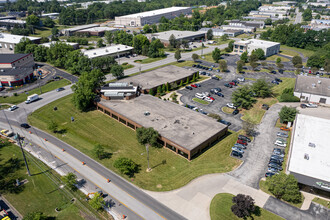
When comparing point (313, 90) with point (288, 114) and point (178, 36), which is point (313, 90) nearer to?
point (288, 114)

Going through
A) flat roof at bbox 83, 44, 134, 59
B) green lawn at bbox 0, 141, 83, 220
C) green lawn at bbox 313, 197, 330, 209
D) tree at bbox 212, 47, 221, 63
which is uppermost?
flat roof at bbox 83, 44, 134, 59

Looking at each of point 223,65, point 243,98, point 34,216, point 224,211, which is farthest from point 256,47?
point 34,216

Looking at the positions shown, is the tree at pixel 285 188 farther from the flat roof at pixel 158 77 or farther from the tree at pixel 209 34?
the tree at pixel 209 34

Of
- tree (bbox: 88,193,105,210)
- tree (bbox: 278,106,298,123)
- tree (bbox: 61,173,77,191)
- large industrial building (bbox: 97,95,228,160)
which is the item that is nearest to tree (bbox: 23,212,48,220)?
tree (bbox: 61,173,77,191)

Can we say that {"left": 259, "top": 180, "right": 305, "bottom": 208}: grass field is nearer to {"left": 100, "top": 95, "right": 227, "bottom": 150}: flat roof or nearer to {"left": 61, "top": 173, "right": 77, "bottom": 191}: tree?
{"left": 100, "top": 95, "right": 227, "bottom": 150}: flat roof

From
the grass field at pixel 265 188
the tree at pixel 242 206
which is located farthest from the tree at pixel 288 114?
the tree at pixel 242 206

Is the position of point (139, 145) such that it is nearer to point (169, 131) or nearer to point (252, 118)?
point (169, 131)

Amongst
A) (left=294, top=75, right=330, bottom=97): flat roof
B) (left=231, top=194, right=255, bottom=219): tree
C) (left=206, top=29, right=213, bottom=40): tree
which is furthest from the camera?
(left=206, top=29, right=213, bottom=40): tree

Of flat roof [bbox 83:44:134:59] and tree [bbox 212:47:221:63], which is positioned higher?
flat roof [bbox 83:44:134:59]
